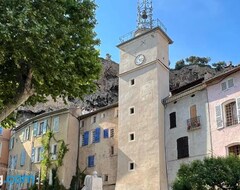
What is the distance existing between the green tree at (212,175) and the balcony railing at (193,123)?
8530 millimetres

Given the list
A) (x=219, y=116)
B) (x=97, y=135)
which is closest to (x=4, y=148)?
(x=97, y=135)

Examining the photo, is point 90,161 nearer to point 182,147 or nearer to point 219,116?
point 182,147

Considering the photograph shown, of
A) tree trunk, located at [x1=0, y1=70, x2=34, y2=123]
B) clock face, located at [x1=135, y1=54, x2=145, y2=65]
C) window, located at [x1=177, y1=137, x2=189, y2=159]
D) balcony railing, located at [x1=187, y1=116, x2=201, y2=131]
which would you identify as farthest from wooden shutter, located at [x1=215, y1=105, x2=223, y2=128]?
tree trunk, located at [x1=0, y1=70, x2=34, y2=123]

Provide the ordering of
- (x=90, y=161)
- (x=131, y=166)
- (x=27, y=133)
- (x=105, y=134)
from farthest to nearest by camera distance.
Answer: (x=27, y=133) < (x=90, y=161) < (x=105, y=134) < (x=131, y=166)

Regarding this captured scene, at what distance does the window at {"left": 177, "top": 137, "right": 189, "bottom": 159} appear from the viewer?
2742 cm

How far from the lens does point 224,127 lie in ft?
82.7

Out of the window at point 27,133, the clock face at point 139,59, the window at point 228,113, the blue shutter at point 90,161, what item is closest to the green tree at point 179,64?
the clock face at point 139,59

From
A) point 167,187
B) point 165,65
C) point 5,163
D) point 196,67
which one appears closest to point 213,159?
point 167,187

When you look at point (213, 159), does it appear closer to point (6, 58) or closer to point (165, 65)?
point (6, 58)

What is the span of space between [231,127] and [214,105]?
8.05ft

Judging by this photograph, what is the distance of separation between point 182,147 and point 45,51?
17149 millimetres

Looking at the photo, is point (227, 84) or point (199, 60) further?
point (199, 60)

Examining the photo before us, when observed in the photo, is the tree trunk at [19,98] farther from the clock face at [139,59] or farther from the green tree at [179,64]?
the green tree at [179,64]

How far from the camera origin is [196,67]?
60219 millimetres
